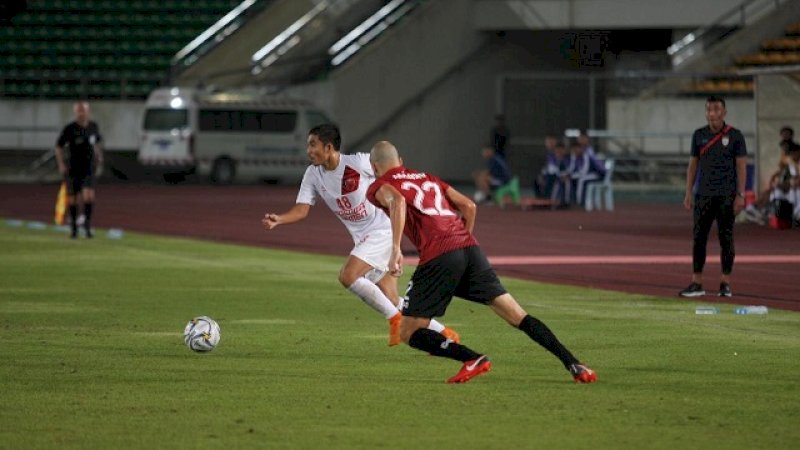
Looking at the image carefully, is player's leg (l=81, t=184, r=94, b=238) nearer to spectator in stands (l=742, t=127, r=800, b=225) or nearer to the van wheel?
spectator in stands (l=742, t=127, r=800, b=225)

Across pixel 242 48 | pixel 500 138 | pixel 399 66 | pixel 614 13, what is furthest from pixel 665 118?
pixel 242 48

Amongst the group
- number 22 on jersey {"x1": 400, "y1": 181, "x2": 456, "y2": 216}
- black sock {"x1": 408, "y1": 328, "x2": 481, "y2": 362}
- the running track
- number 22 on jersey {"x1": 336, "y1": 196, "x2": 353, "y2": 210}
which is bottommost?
the running track

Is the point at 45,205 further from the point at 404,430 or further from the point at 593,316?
the point at 404,430

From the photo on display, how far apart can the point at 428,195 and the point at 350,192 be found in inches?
92.3

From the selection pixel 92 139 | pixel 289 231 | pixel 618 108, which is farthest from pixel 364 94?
pixel 92 139

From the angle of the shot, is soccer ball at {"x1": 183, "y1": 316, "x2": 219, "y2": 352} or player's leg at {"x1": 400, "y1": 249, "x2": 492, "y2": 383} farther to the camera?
soccer ball at {"x1": 183, "y1": 316, "x2": 219, "y2": 352}

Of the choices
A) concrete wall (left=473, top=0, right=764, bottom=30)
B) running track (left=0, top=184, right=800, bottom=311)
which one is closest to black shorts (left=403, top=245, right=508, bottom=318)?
running track (left=0, top=184, right=800, bottom=311)

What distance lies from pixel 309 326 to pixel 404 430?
5.82m

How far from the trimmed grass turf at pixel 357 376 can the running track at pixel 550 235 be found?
2.03 metres

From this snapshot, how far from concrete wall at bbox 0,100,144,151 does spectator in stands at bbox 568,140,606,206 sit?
1591 centimetres

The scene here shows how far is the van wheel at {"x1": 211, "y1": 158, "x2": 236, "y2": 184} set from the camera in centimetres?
4841

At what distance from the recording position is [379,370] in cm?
1254

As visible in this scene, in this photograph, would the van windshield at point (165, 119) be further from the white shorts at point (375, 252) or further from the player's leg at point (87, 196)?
the white shorts at point (375, 252)

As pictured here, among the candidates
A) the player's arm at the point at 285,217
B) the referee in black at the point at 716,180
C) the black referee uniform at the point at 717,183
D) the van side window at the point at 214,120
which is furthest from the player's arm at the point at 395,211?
the van side window at the point at 214,120
